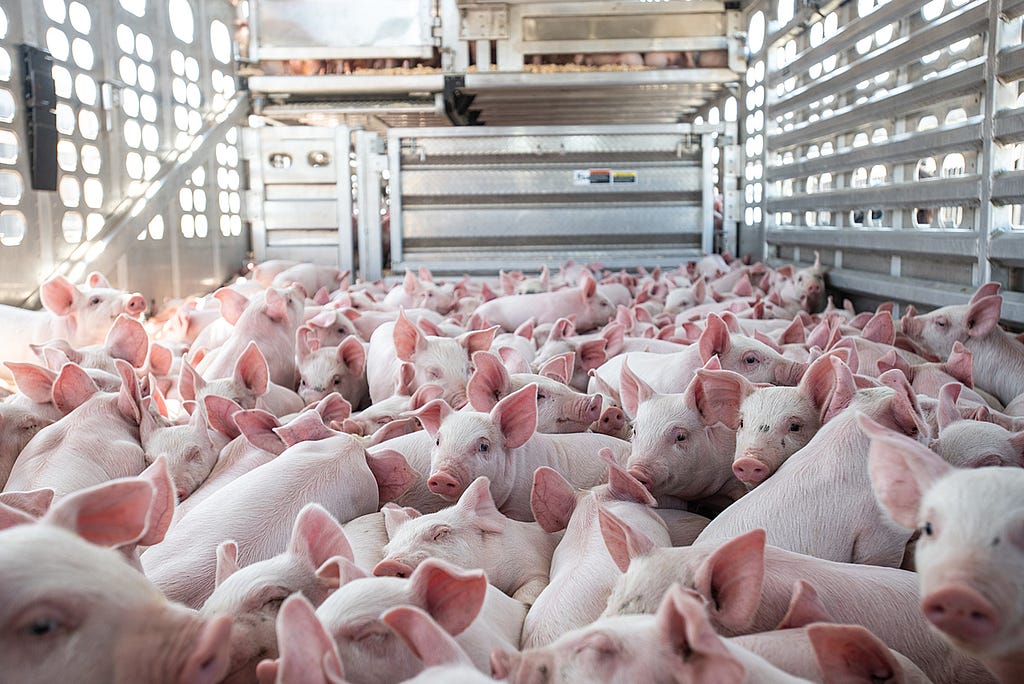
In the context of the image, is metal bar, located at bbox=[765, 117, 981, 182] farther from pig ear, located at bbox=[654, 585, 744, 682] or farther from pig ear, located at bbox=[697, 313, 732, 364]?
pig ear, located at bbox=[654, 585, 744, 682]

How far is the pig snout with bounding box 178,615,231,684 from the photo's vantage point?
3.38 ft

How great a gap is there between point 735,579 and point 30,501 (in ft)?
4.24

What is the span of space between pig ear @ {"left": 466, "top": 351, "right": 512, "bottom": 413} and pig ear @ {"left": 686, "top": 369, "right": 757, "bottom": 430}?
1.91ft

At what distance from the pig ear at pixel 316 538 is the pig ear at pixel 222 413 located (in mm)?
1099

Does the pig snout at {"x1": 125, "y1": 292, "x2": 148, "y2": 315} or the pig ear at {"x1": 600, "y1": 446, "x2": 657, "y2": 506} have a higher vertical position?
the pig snout at {"x1": 125, "y1": 292, "x2": 148, "y2": 315}

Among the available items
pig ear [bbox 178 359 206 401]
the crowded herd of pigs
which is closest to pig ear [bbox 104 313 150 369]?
the crowded herd of pigs

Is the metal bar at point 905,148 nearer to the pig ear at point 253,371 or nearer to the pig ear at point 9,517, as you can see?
the pig ear at point 253,371

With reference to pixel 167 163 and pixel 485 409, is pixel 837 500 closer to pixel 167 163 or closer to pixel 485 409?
pixel 485 409

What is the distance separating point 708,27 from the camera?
7383 millimetres

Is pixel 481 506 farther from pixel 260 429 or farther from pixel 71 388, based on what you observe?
pixel 71 388

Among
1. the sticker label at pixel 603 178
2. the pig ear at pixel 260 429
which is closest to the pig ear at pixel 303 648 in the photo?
the pig ear at pixel 260 429

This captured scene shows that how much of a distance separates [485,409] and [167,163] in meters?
4.52

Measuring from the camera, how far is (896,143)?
4.30 meters

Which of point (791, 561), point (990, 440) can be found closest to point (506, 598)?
point (791, 561)
